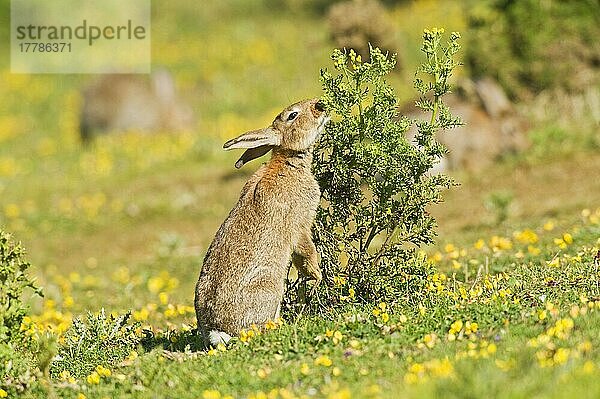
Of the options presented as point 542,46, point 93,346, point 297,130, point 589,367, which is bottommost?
point 93,346

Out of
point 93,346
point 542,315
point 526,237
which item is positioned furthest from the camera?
point 526,237

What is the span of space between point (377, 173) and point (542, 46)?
10582 millimetres

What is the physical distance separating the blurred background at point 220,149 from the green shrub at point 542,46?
0.08 feet

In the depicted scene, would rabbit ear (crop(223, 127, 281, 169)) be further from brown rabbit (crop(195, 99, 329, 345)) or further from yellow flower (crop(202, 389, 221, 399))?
yellow flower (crop(202, 389, 221, 399))

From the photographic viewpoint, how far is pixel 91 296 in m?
12.4

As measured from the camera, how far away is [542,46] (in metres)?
17.6

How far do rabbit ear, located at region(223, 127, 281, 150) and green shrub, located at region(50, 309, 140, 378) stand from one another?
195 cm

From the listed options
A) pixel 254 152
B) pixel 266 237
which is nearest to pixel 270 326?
pixel 266 237

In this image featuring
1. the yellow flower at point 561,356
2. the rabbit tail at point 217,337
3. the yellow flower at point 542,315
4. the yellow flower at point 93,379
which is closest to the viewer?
the yellow flower at point 561,356

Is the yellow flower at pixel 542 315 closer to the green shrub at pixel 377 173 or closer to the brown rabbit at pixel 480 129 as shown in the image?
the green shrub at pixel 377 173

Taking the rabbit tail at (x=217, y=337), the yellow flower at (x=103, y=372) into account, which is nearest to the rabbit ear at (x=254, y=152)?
the rabbit tail at (x=217, y=337)

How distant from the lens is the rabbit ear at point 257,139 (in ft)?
25.6

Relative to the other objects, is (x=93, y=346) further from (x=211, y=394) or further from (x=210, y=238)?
(x=210, y=238)

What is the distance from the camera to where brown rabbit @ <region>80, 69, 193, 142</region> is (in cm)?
2306
